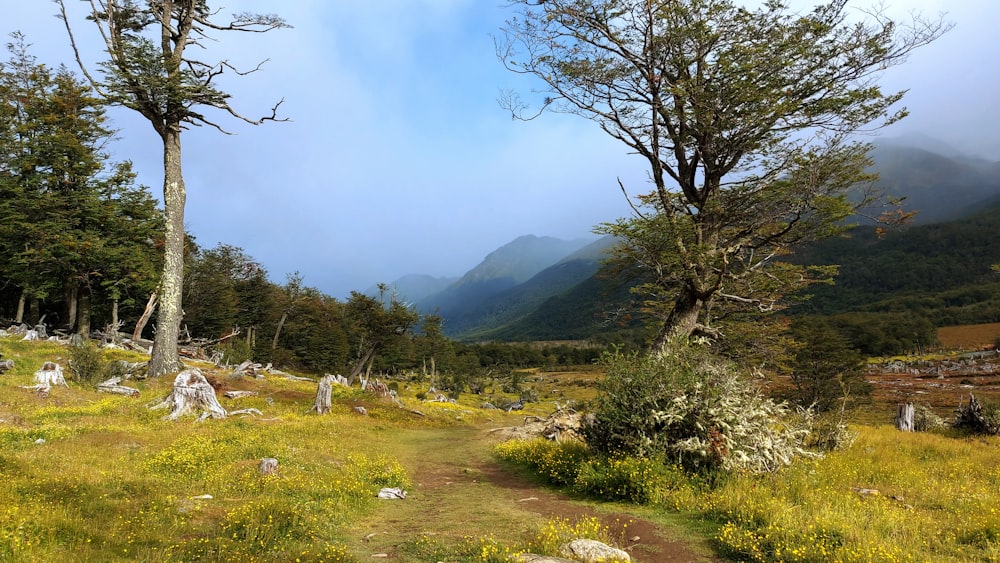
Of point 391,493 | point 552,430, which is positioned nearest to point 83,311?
point 552,430

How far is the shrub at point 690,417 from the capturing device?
10219mm

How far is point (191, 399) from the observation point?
1733cm

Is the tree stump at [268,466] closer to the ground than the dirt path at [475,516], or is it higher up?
higher up

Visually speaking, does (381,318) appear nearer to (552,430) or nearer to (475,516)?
(552,430)

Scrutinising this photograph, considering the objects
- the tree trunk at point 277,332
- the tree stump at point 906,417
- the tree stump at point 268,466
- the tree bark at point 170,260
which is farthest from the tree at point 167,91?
the tree trunk at point 277,332

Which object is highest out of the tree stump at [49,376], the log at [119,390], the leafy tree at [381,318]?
the leafy tree at [381,318]

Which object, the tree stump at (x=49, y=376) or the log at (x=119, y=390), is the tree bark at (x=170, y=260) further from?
the tree stump at (x=49, y=376)

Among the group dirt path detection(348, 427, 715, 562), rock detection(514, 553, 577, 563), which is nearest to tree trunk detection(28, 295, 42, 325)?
dirt path detection(348, 427, 715, 562)

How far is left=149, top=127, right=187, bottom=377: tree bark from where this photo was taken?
21766mm

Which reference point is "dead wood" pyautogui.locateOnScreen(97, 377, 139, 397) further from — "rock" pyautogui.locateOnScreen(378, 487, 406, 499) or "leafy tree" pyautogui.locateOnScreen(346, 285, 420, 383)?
"leafy tree" pyautogui.locateOnScreen(346, 285, 420, 383)

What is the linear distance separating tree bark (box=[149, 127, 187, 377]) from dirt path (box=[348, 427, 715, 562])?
14.9 m

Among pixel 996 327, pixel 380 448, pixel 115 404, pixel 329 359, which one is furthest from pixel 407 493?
pixel 996 327

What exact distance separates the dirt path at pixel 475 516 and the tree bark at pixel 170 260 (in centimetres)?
1486

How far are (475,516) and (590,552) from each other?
3265mm
